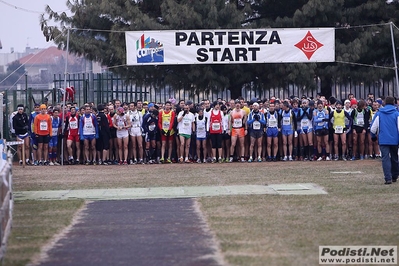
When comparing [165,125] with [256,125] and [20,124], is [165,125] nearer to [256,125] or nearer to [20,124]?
[256,125]

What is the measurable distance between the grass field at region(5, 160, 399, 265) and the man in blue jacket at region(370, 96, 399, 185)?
470 mm

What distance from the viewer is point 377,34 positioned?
30.6 meters

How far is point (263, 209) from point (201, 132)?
1158 centimetres

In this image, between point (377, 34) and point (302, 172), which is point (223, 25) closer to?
point (377, 34)

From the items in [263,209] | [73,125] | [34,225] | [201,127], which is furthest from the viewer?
[73,125]

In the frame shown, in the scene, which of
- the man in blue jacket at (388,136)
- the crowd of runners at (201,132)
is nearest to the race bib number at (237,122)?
the crowd of runners at (201,132)

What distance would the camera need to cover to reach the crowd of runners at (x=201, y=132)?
24891 mm

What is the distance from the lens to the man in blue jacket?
55.9ft

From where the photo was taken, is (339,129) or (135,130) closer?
(339,129)

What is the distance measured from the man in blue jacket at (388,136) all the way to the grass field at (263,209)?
0.47 m

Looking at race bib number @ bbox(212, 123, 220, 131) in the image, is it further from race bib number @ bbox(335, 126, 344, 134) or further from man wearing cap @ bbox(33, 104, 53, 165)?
man wearing cap @ bbox(33, 104, 53, 165)

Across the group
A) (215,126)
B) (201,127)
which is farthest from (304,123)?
(201,127)

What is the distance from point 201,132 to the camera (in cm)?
2511

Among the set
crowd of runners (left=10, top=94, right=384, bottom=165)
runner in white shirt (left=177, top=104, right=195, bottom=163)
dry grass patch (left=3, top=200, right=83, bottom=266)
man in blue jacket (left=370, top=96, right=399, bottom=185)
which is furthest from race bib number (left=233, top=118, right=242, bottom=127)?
dry grass patch (left=3, top=200, right=83, bottom=266)
